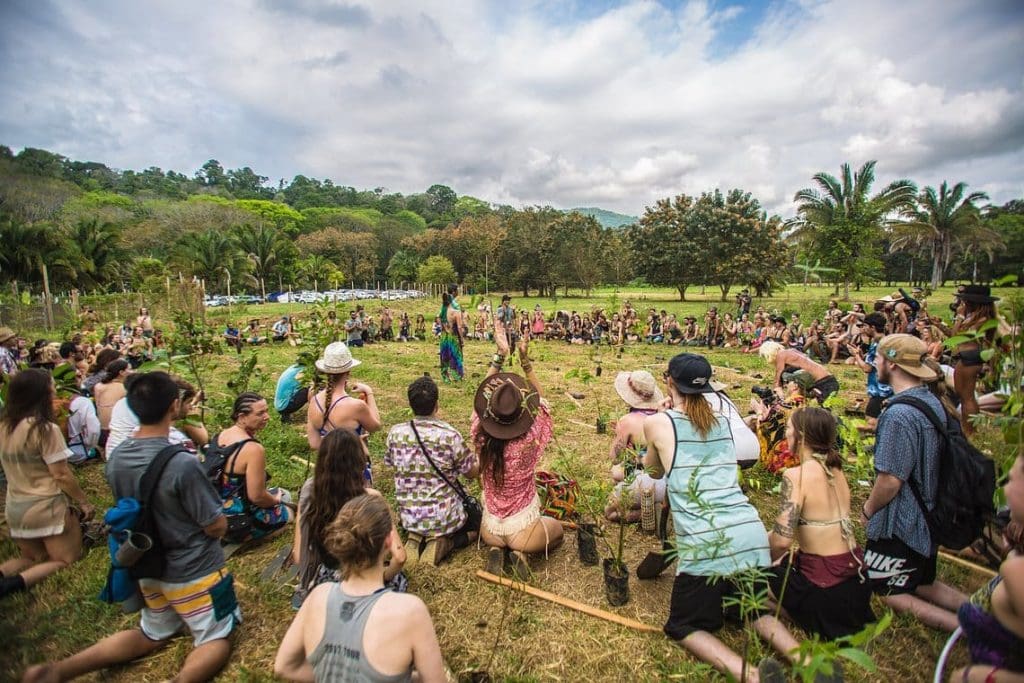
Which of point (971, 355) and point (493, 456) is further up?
point (971, 355)

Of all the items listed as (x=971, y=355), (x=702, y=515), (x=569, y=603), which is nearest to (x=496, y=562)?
(x=569, y=603)

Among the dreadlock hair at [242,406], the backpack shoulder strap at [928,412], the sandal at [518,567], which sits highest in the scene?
the backpack shoulder strap at [928,412]

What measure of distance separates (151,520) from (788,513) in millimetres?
3585

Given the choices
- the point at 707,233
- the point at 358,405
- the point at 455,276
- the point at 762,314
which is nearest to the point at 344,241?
the point at 455,276

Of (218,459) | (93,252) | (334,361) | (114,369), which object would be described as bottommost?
(218,459)

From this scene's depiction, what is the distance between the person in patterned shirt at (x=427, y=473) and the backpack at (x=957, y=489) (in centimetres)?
311

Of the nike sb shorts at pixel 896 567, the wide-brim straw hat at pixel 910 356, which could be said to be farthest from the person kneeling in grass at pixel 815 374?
the nike sb shorts at pixel 896 567

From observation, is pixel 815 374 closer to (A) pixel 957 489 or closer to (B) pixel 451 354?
(A) pixel 957 489

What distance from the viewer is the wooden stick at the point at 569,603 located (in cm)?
311

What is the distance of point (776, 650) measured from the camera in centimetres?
272

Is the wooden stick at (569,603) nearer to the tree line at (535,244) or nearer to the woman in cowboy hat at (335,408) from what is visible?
the woman in cowboy hat at (335,408)

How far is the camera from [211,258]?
3625cm

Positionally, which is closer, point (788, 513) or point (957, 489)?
point (788, 513)

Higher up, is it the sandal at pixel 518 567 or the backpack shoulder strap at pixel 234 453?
the backpack shoulder strap at pixel 234 453
